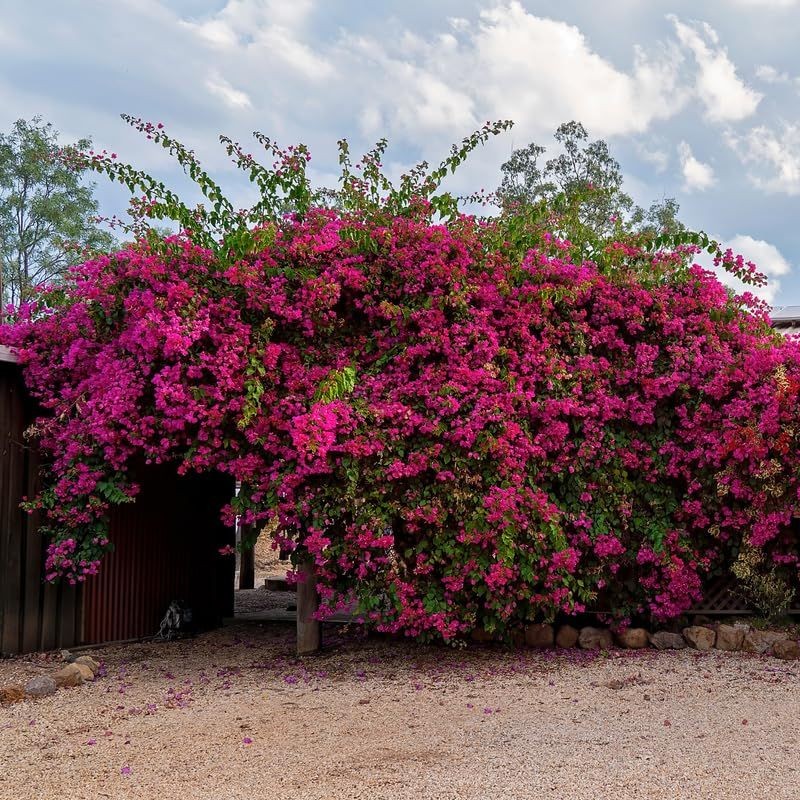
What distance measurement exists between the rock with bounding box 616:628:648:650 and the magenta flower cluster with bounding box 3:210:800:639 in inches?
5.7

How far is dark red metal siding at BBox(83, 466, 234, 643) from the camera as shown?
23.6ft

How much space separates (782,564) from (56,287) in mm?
7078

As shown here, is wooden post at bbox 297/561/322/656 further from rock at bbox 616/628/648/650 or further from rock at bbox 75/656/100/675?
rock at bbox 616/628/648/650

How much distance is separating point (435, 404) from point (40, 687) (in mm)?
3523

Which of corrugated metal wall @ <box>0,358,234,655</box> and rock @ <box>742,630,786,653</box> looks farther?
corrugated metal wall @ <box>0,358,234,655</box>

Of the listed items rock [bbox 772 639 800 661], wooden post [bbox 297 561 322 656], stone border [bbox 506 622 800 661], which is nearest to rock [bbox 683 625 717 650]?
stone border [bbox 506 622 800 661]

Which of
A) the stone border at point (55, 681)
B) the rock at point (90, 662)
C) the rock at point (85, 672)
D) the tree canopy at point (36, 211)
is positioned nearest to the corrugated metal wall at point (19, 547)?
the stone border at point (55, 681)

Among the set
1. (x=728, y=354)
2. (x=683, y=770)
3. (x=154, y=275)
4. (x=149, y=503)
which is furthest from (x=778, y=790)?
(x=149, y=503)

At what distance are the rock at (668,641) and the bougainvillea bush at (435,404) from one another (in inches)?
9.1

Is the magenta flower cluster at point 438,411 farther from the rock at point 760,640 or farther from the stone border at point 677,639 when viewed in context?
the rock at point 760,640

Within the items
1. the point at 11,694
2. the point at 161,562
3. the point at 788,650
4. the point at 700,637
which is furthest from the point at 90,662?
the point at 788,650

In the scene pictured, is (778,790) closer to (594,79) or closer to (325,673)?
(325,673)

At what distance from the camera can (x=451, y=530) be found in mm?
5863

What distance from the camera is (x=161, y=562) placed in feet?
25.4
